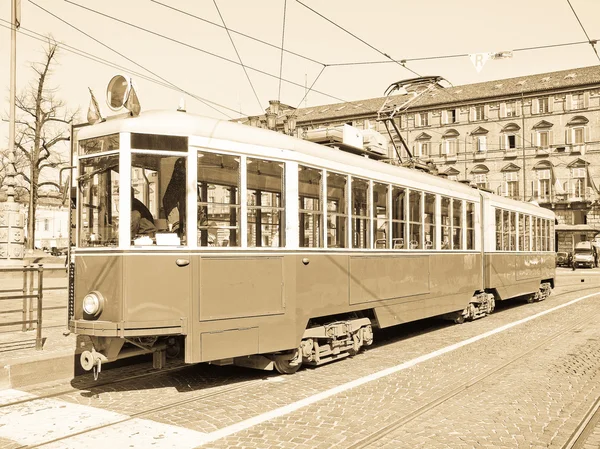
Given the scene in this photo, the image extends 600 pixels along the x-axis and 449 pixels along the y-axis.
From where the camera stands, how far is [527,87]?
61188 millimetres

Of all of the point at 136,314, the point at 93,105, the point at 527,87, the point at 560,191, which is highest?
the point at 527,87

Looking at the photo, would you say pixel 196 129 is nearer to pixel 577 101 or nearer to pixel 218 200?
pixel 218 200

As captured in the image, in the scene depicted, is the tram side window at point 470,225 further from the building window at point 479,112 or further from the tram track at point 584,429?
the building window at point 479,112

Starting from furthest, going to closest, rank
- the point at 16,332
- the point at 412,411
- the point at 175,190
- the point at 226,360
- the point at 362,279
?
the point at 16,332 → the point at 362,279 → the point at 226,360 → the point at 175,190 → the point at 412,411

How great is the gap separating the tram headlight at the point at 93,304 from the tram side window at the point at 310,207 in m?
2.47

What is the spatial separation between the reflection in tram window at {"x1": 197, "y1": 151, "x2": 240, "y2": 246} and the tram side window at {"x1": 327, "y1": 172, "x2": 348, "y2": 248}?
5.19ft

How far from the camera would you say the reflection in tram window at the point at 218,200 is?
6805mm

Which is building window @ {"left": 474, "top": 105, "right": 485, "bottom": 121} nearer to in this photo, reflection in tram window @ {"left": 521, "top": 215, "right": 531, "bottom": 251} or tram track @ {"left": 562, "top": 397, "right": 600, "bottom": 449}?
reflection in tram window @ {"left": 521, "top": 215, "right": 531, "bottom": 251}

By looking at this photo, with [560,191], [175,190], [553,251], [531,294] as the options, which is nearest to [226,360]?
[175,190]

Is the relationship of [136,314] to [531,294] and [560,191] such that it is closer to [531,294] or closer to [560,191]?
[531,294]

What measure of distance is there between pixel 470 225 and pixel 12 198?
11.3 m

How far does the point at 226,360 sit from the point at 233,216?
1670 mm

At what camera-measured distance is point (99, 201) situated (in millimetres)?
6848

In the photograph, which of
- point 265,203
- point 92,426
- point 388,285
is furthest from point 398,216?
point 92,426
